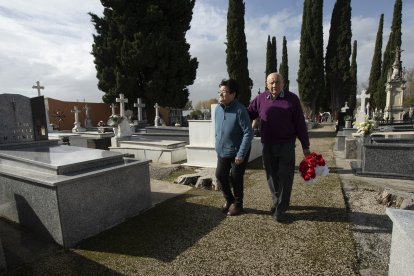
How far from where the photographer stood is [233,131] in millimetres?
3346

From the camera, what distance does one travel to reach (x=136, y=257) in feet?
8.63

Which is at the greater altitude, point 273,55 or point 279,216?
point 273,55

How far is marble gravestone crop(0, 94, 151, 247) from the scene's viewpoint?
9.46ft

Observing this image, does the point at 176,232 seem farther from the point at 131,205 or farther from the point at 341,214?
the point at 341,214

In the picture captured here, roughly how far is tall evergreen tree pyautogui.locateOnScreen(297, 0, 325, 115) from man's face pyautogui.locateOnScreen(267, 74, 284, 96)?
23743mm

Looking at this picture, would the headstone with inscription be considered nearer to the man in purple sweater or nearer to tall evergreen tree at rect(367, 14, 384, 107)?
the man in purple sweater

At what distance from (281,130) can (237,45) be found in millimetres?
19110

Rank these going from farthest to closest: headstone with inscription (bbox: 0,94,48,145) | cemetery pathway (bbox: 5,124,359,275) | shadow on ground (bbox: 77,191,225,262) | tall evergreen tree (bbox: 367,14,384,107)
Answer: tall evergreen tree (bbox: 367,14,384,107) → headstone with inscription (bbox: 0,94,48,145) → shadow on ground (bbox: 77,191,225,262) → cemetery pathway (bbox: 5,124,359,275)

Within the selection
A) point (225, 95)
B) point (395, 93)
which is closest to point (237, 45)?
point (395, 93)

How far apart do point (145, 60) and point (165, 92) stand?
111 inches

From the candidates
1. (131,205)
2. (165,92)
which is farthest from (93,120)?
(131,205)

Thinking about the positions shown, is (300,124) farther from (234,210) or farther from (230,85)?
(234,210)

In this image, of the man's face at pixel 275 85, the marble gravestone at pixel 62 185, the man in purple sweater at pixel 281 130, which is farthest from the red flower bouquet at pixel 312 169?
the marble gravestone at pixel 62 185

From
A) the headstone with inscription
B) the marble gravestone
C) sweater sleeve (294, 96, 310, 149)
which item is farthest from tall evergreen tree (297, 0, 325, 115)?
the headstone with inscription
